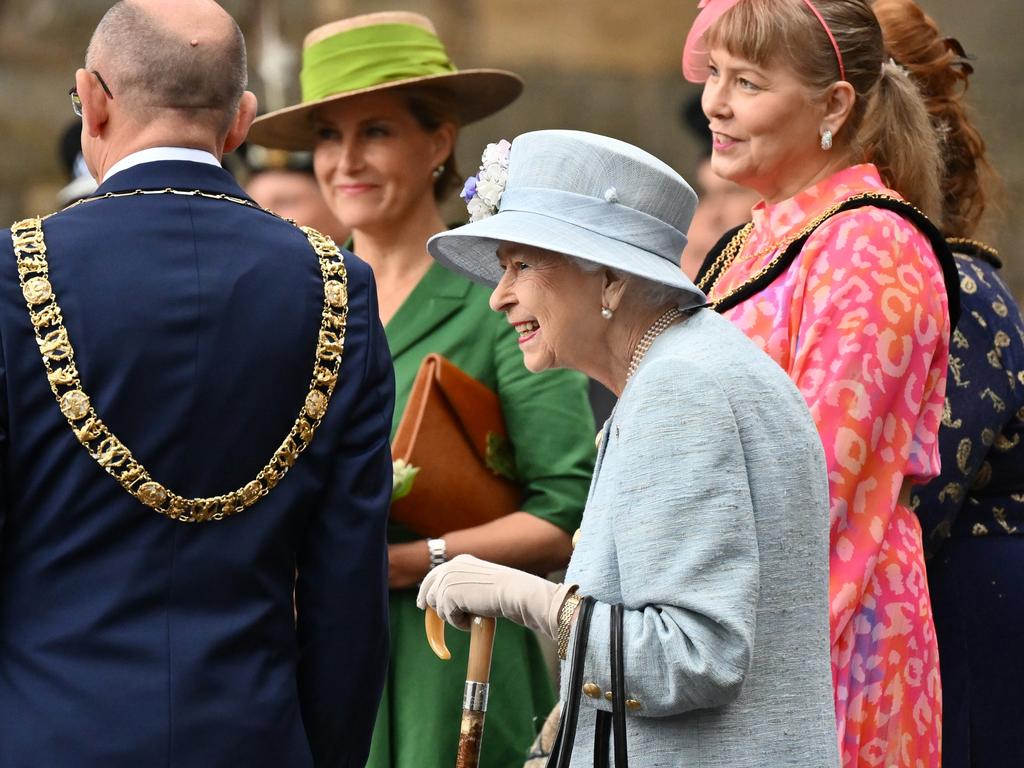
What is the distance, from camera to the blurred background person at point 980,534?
11.8 feet

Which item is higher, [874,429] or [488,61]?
[488,61]

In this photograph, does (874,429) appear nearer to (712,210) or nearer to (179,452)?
(179,452)

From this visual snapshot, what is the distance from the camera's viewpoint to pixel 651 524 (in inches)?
96.1

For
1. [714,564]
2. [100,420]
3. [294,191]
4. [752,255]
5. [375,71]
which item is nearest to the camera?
[714,564]

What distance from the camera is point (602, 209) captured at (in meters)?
2.68

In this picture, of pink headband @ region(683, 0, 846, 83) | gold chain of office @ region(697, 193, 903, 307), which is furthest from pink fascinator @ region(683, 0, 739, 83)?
gold chain of office @ region(697, 193, 903, 307)

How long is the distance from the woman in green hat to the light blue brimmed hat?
1429 mm

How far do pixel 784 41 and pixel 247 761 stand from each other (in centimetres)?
163

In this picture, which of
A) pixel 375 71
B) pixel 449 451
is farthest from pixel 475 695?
pixel 375 71

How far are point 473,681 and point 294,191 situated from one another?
382cm

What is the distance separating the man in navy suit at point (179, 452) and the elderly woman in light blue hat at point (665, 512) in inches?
14.2

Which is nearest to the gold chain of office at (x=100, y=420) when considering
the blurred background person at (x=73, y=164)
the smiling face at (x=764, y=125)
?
the smiling face at (x=764, y=125)

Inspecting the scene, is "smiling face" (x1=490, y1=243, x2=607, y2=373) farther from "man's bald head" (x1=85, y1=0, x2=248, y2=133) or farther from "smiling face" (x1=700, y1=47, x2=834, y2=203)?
"smiling face" (x1=700, y1=47, x2=834, y2=203)

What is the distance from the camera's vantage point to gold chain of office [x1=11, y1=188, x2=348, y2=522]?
2785mm
